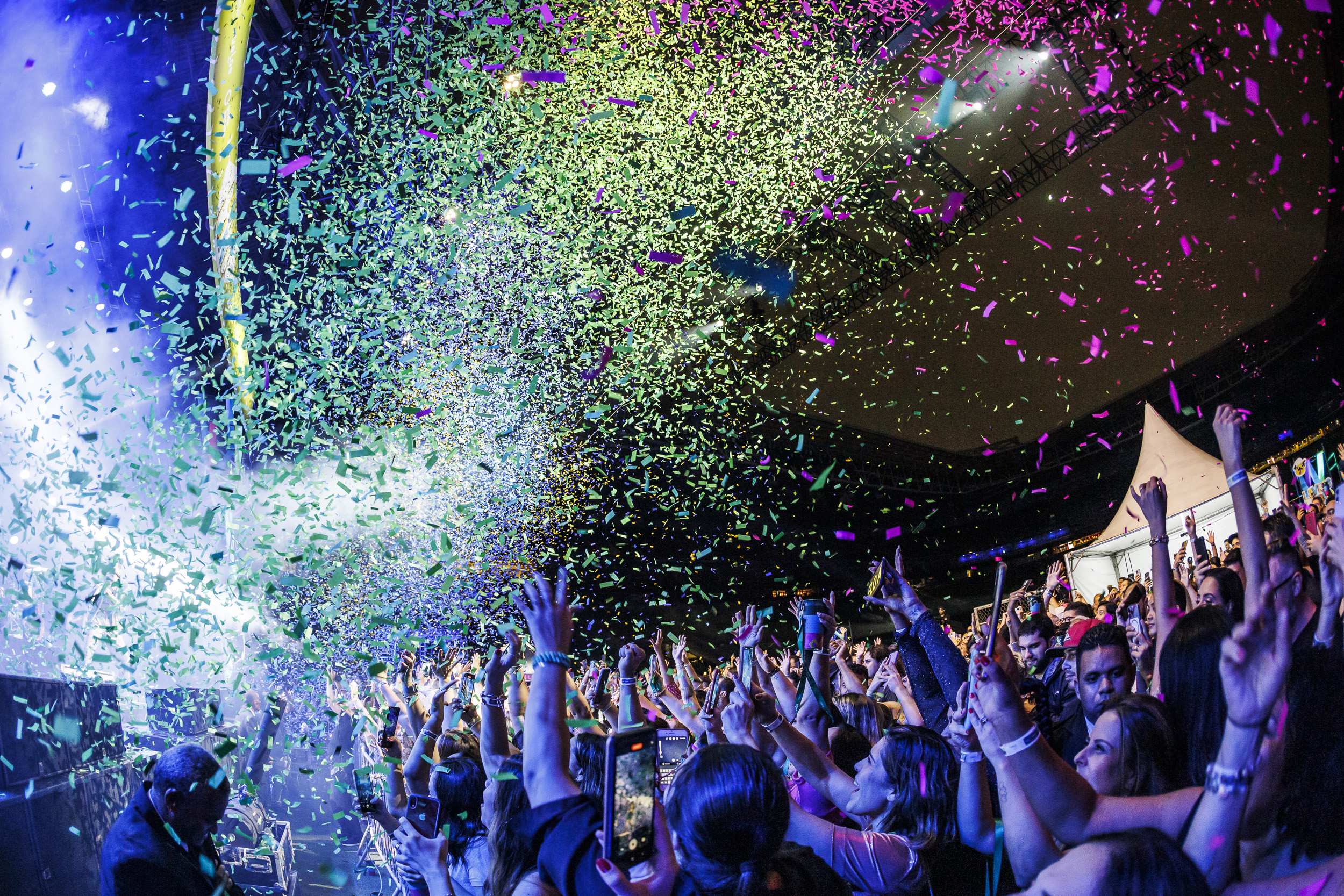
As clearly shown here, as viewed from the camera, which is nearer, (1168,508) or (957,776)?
(957,776)

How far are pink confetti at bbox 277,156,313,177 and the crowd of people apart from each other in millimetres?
5470

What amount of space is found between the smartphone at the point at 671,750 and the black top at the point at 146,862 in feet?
6.08

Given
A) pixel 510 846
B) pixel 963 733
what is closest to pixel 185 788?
pixel 510 846

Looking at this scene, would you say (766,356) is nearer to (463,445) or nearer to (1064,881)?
(463,445)

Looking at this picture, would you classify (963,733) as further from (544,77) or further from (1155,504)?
(544,77)

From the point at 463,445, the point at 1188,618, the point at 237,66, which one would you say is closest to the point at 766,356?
the point at 463,445

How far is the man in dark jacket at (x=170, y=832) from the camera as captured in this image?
8.39 feet

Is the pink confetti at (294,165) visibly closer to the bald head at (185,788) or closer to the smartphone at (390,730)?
the smartphone at (390,730)

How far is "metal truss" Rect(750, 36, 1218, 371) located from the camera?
978 cm

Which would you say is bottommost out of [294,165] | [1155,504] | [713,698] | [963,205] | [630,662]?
[713,698]

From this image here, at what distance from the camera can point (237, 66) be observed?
5.43 metres

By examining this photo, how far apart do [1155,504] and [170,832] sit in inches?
144

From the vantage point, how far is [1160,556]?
3115mm

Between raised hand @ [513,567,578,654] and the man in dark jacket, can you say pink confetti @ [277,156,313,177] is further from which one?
raised hand @ [513,567,578,654]
